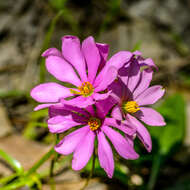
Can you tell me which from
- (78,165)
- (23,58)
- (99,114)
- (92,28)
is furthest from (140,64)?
(92,28)

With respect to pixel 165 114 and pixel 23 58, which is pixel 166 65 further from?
pixel 23 58

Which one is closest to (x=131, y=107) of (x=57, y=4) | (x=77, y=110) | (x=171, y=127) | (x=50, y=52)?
(x=77, y=110)

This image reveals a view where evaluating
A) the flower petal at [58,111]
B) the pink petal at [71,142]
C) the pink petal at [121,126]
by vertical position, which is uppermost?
the flower petal at [58,111]

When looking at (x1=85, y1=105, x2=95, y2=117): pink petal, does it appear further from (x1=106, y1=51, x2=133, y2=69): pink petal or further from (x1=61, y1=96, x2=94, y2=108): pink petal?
(x1=106, y1=51, x2=133, y2=69): pink petal

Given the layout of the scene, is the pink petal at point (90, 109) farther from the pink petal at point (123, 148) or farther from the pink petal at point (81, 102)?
the pink petal at point (123, 148)

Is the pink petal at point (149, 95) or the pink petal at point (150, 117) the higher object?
the pink petal at point (149, 95)

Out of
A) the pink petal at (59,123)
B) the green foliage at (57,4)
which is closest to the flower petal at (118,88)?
the pink petal at (59,123)
